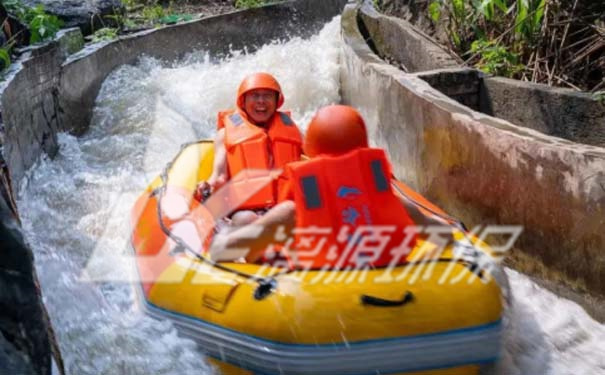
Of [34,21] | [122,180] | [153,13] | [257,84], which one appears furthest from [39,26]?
[153,13]

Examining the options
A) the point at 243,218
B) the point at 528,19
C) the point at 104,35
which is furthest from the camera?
the point at 104,35

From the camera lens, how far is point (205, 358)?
350 centimetres

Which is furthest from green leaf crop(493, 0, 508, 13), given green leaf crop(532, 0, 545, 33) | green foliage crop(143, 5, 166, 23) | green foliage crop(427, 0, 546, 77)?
green foliage crop(143, 5, 166, 23)

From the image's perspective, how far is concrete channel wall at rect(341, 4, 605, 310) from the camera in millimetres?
3602

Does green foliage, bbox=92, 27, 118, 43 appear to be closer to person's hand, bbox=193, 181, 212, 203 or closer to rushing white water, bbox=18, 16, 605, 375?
rushing white water, bbox=18, 16, 605, 375

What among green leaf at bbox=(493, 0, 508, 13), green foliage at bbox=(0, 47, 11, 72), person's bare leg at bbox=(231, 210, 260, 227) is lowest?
person's bare leg at bbox=(231, 210, 260, 227)

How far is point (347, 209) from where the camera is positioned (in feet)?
10.5

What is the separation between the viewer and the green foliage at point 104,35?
917 centimetres

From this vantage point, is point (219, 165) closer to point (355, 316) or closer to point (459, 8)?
point (355, 316)

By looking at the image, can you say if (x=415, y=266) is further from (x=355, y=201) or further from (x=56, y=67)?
(x=56, y=67)

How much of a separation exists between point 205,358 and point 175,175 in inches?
54.7

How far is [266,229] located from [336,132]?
1.71 ft

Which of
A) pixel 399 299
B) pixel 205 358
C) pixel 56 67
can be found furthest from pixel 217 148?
pixel 56 67

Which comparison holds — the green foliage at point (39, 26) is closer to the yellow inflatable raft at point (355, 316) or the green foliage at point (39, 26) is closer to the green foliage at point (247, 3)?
the yellow inflatable raft at point (355, 316)
